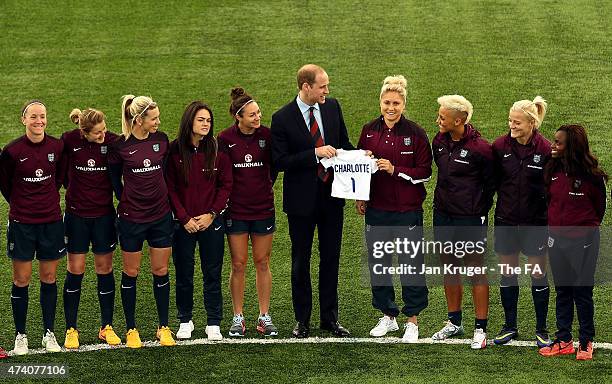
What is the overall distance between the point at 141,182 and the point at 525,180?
309 centimetres

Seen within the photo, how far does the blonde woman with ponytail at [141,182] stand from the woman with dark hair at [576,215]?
3109 mm

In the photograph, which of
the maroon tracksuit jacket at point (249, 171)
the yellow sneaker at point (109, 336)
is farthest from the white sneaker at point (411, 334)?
the yellow sneaker at point (109, 336)

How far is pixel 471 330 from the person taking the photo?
1126 centimetres

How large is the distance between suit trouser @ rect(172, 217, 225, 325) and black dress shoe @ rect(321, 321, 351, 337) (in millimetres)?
905

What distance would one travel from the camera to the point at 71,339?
10930 millimetres

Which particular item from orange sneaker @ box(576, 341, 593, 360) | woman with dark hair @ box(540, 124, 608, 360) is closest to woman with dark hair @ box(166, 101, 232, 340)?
woman with dark hair @ box(540, 124, 608, 360)

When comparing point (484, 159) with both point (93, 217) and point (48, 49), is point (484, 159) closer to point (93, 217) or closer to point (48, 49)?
point (93, 217)

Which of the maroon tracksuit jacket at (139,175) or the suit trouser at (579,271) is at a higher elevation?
the maroon tracksuit jacket at (139,175)

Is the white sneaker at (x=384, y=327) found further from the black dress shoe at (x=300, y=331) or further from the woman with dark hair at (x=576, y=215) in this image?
the woman with dark hair at (x=576, y=215)

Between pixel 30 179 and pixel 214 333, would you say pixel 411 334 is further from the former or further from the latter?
pixel 30 179

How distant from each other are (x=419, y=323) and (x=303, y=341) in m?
1.11

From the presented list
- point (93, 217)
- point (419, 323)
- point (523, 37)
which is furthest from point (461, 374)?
point (523, 37)

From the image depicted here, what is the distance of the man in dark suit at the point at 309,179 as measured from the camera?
35.9ft

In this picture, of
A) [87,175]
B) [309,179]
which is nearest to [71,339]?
[87,175]
